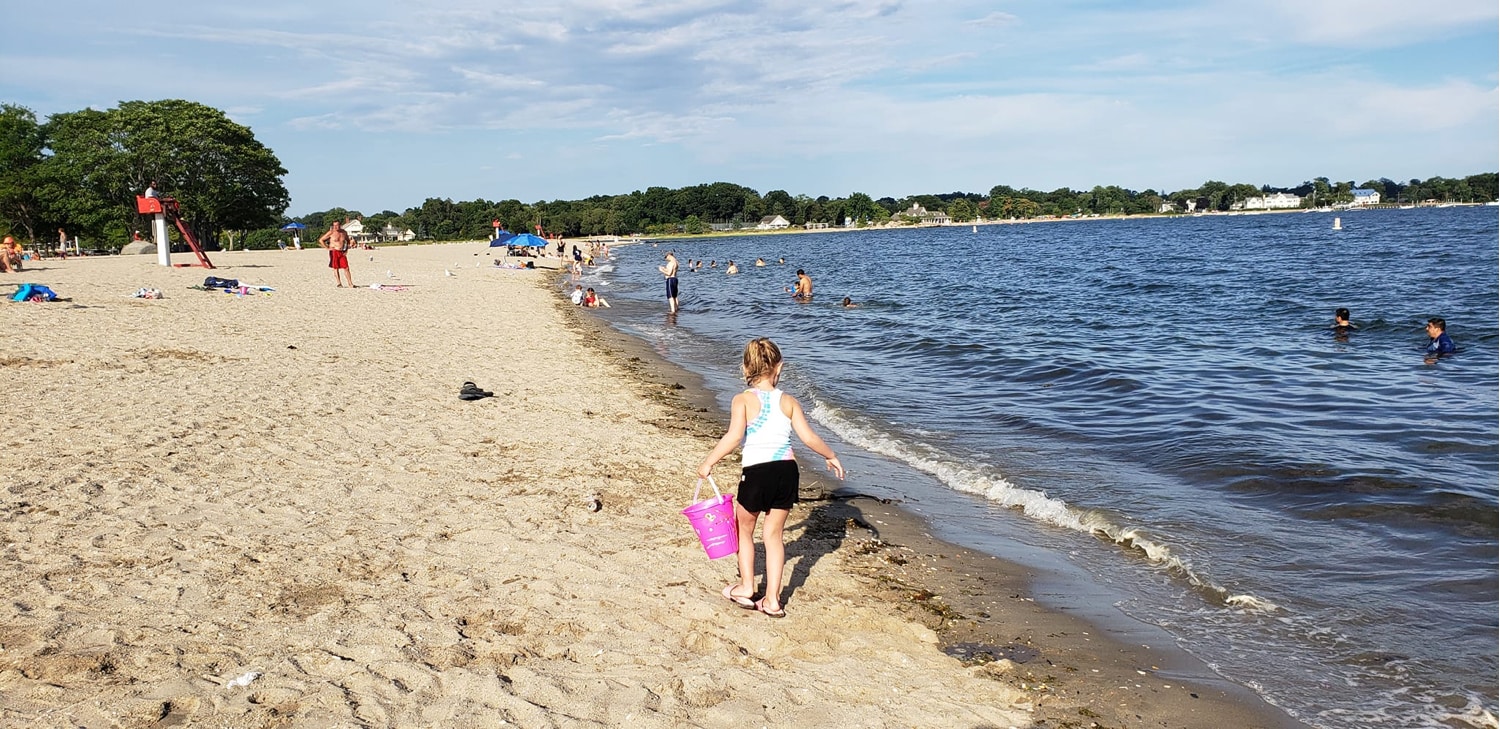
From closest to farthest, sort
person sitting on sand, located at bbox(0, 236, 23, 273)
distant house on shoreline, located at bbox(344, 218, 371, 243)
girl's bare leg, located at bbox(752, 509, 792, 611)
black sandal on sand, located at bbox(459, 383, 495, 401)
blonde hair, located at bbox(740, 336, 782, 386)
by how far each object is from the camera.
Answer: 1. blonde hair, located at bbox(740, 336, 782, 386)
2. girl's bare leg, located at bbox(752, 509, 792, 611)
3. black sandal on sand, located at bbox(459, 383, 495, 401)
4. person sitting on sand, located at bbox(0, 236, 23, 273)
5. distant house on shoreline, located at bbox(344, 218, 371, 243)

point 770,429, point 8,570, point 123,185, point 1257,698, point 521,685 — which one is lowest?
point 1257,698

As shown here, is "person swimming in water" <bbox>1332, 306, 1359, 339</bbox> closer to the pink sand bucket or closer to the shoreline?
the shoreline

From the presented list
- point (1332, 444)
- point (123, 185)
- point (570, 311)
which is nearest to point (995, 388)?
point (1332, 444)

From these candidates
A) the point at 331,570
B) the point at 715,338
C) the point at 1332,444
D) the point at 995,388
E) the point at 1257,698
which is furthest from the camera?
the point at 715,338

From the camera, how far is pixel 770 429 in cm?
492

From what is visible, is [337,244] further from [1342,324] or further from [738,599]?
[1342,324]

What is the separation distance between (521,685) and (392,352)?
414 inches

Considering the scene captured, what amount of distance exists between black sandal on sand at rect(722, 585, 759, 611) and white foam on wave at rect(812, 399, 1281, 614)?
9.62ft

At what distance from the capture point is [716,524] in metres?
5.26

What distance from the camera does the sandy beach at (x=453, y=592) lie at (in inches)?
155

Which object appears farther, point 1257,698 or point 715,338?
point 715,338

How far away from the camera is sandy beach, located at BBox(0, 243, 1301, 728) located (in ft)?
12.9

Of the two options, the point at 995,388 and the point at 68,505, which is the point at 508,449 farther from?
the point at 995,388

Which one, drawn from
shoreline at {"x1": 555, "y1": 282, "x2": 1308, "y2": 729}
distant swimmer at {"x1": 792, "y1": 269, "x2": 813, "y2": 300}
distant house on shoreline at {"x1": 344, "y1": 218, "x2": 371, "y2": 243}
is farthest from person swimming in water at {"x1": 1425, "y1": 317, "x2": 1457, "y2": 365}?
distant house on shoreline at {"x1": 344, "y1": 218, "x2": 371, "y2": 243}
